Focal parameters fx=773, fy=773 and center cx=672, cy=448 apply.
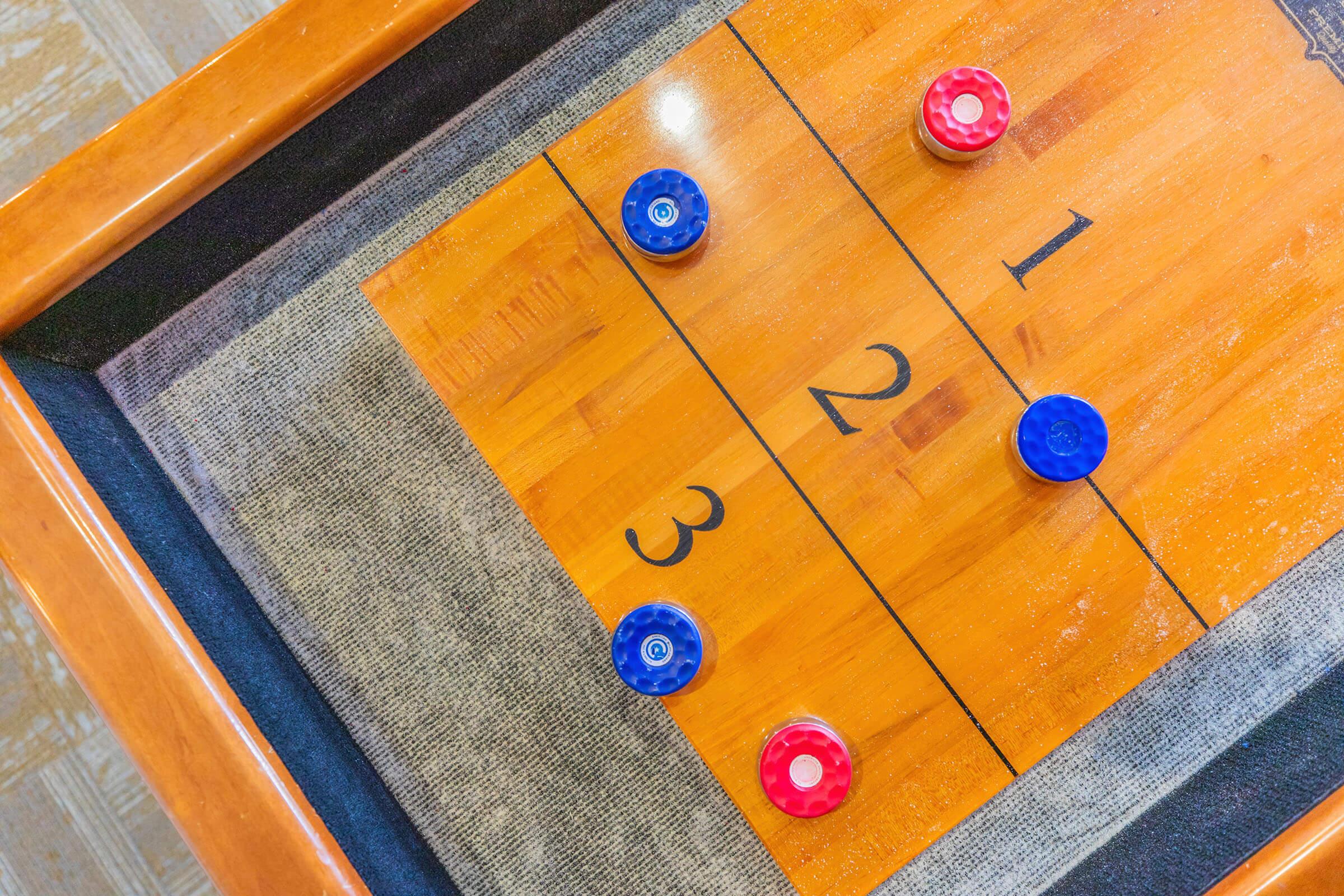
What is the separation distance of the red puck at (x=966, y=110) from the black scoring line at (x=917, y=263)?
0.40 ft

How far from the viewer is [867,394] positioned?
1.09m

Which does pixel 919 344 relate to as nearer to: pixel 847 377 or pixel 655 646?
pixel 847 377

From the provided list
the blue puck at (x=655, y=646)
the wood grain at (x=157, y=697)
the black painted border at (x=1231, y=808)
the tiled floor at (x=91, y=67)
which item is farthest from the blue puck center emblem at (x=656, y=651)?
the tiled floor at (x=91, y=67)

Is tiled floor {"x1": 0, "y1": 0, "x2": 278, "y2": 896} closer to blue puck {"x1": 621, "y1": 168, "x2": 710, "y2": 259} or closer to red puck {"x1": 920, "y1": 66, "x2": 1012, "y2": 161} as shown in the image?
blue puck {"x1": 621, "y1": 168, "x2": 710, "y2": 259}

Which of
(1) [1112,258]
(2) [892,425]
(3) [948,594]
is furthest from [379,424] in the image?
(1) [1112,258]

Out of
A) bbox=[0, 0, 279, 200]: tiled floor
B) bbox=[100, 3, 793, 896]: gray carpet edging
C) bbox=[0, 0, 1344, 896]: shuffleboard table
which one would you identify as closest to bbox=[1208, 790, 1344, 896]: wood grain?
bbox=[0, 0, 1344, 896]: shuffleboard table

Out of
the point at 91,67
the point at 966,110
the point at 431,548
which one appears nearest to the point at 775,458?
the point at 966,110

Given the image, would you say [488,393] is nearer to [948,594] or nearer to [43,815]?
[948,594]

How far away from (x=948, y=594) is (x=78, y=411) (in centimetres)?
146

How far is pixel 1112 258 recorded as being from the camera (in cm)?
110

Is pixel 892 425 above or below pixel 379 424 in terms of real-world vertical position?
below

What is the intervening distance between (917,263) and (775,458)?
34cm

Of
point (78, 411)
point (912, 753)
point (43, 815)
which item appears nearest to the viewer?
point (912, 753)

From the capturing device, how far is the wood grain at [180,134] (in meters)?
1.05
